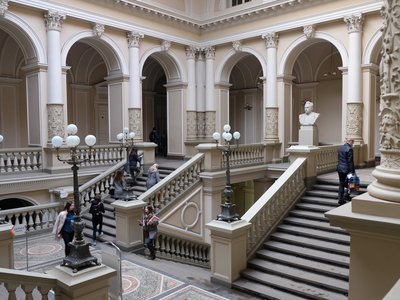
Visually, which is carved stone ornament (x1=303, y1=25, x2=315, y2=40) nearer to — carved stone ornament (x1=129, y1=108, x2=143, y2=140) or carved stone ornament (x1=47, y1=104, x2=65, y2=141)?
carved stone ornament (x1=129, y1=108, x2=143, y2=140)

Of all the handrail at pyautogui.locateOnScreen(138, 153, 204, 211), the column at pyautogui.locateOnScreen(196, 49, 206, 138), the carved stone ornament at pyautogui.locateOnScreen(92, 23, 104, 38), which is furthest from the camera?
the column at pyautogui.locateOnScreen(196, 49, 206, 138)

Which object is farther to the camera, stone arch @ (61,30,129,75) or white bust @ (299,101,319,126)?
stone arch @ (61,30,129,75)

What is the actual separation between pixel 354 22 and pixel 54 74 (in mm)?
12123

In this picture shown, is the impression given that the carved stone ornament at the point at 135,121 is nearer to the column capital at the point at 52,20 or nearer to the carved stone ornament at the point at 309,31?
the column capital at the point at 52,20

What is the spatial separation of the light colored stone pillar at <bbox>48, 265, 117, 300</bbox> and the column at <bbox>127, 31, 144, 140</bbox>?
12.6 meters

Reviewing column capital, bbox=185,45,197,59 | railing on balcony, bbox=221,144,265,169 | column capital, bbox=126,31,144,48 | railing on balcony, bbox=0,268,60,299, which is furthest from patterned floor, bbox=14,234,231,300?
column capital, bbox=185,45,197,59

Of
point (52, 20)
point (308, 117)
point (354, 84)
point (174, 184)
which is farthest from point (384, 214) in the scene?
point (52, 20)

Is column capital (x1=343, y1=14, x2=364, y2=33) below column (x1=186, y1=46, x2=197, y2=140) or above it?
above

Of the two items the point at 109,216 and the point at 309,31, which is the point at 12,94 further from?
the point at 309,31

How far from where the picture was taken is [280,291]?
7.20 metres

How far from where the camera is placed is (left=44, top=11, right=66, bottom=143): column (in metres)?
14.0

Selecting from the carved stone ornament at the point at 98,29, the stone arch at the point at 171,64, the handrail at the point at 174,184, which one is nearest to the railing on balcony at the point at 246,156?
the handrail at the point at 174,184

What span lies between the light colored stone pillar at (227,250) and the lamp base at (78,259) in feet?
10.6

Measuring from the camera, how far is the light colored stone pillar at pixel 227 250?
752 centimetres
